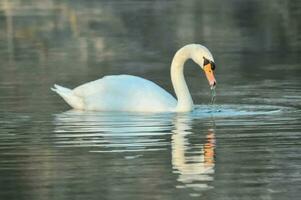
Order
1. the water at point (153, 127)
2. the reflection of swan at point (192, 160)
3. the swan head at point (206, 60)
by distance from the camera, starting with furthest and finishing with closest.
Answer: the swan head at point (206, 60), the reflection of swan at point (192, 160), the water at point (153, 127)

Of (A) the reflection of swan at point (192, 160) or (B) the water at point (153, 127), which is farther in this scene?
(A) the reflection of swan at point (192, 160)

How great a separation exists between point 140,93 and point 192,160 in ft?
17.4

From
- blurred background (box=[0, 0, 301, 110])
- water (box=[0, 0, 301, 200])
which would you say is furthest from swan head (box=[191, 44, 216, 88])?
blurred background (box=[0, 0, 301, 110])

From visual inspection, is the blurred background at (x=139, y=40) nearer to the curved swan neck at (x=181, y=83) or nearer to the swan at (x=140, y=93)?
the swan at (x=140, y=93)

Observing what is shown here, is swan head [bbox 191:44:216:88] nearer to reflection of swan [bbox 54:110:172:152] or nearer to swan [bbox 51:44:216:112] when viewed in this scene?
swan [bbox 51:44:216:112]

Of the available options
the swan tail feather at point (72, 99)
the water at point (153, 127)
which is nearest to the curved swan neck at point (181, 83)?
the water at point (153, 127)

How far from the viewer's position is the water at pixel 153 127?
10.7 metres

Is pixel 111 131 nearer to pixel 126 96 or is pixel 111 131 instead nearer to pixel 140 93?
pixel 140 93

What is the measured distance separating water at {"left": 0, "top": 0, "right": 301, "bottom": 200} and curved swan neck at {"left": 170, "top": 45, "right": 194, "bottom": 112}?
29 cm

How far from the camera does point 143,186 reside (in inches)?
415

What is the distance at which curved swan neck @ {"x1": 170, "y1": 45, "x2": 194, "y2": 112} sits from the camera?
1708 cm

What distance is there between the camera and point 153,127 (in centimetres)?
1522

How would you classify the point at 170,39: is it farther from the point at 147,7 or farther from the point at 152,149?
the point at 152,149

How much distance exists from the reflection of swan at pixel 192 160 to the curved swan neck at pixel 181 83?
7.38 ft
